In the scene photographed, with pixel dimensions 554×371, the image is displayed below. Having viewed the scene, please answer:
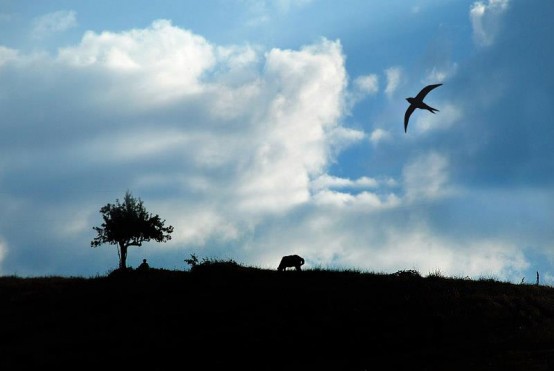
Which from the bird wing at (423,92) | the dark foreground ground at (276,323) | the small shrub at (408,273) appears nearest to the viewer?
the dark foreground ground at (276,323)

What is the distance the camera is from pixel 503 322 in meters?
37.9

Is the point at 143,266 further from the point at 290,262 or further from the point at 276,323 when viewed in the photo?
the point at 276,323

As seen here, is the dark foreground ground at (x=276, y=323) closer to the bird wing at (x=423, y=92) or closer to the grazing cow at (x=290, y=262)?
→ the grazing cow at (x=290, y=262)

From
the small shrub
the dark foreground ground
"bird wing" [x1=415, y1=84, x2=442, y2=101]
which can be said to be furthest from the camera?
the small shrub

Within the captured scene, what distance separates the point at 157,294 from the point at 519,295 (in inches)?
1026

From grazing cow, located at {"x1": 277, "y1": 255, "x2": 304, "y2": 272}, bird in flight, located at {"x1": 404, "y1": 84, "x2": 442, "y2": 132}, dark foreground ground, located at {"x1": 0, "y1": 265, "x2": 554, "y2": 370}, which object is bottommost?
dark foreground ground, located at {"x1": 0, "y1": 265, "x2": 554, "y2": 370}

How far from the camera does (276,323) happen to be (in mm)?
37125

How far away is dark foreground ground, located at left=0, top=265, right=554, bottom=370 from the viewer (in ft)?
106

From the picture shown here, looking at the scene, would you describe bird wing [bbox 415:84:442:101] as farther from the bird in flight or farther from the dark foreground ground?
the dark foreground ground

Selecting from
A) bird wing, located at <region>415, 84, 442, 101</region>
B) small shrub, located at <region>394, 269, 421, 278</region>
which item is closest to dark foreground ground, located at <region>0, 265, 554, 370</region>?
Answer: small shrub, located at <region>394, 269, 421, 278</region>

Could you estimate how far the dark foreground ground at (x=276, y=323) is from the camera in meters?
32.2

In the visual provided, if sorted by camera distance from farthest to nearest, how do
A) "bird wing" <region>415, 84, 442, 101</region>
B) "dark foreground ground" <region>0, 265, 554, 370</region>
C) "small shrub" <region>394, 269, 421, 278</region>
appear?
"small shrub" <region>394, 269, 421, 278</region> < "bird wing" <region>415, 84, 442, 101</region> < "dark foreground ground" <region>0, 265, 554, 370</region>

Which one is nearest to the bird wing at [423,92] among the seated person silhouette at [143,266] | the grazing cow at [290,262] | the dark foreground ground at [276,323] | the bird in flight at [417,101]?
the bird in flight at [417,101]

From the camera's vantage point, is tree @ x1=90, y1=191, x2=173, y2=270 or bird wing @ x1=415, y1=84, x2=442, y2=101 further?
tree @ x1=90, y1=191, x2=173, y2=270
